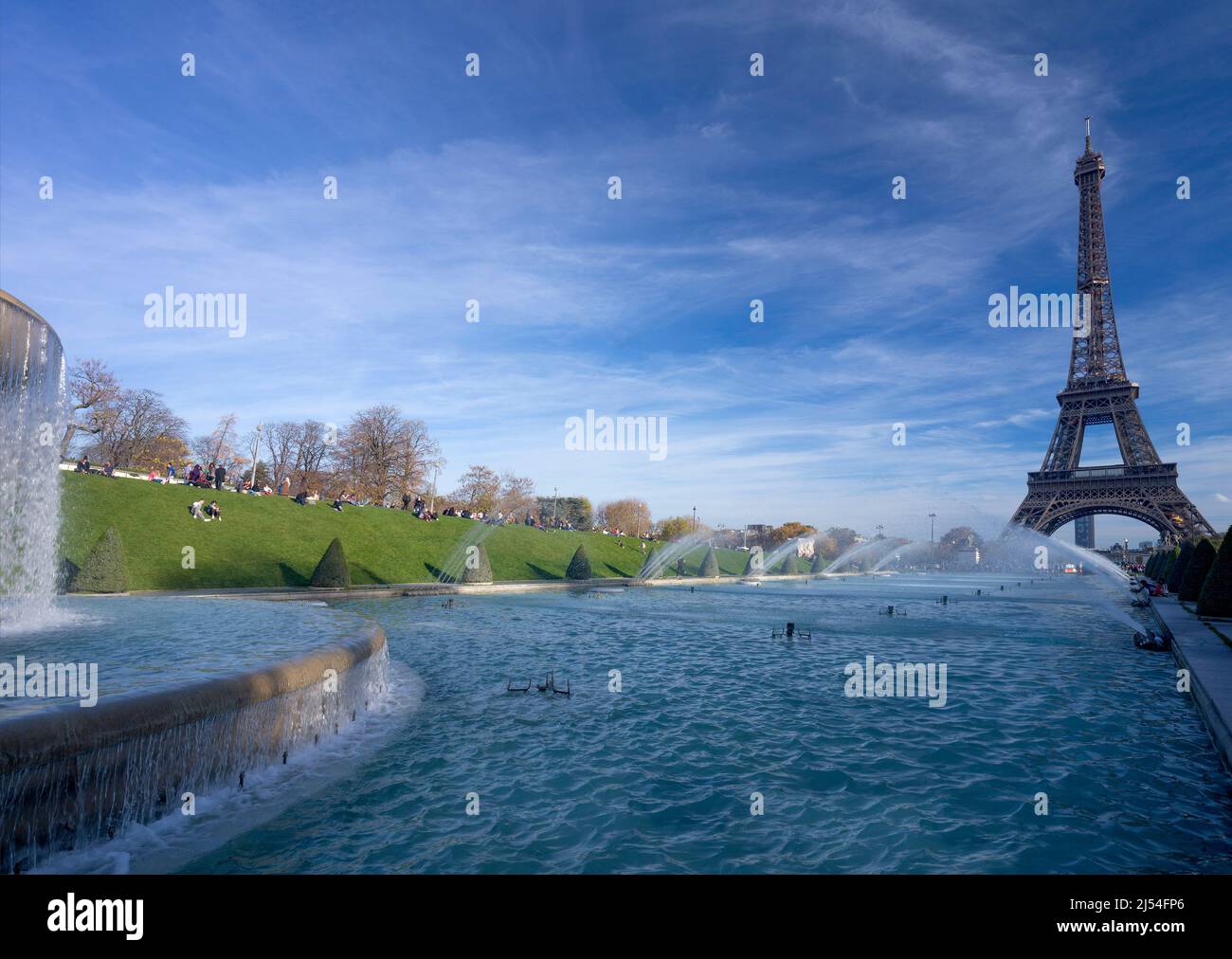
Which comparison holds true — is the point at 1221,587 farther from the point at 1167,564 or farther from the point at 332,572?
the point at 332,572

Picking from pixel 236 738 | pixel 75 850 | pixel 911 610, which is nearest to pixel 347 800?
pixel 236 738

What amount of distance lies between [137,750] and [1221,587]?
32.8 meters

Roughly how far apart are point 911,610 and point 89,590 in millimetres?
39036

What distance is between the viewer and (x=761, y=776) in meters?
9.59

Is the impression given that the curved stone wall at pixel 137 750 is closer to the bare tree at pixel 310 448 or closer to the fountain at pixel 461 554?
the fountain at pixel 461 554

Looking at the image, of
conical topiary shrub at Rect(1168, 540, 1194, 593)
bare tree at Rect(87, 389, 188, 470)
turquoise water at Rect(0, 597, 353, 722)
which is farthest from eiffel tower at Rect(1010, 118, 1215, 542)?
bare tree at Rect(87, 389, 188, 470)

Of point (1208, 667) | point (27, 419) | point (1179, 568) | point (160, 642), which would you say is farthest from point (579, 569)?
point (27, 419)

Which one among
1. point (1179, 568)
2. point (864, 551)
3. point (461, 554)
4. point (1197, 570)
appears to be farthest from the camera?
point (864, 551)

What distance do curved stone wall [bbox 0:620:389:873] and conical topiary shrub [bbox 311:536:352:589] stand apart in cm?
2665

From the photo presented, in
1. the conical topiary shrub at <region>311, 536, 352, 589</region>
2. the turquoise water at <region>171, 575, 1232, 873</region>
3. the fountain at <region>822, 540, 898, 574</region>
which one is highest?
the conical topiary shrub at <region>311, 536, 352, 589</region>

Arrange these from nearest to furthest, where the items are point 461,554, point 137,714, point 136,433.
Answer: point 137,714, point 461,554, point 136,433

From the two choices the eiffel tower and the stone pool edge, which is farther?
the eiffel tower

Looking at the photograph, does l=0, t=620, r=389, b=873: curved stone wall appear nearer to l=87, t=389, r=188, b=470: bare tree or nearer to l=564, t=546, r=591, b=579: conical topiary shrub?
l=564, t=546, r=591, b=579: conical topiary shrub

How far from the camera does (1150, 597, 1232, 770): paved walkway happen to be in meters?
11.0
